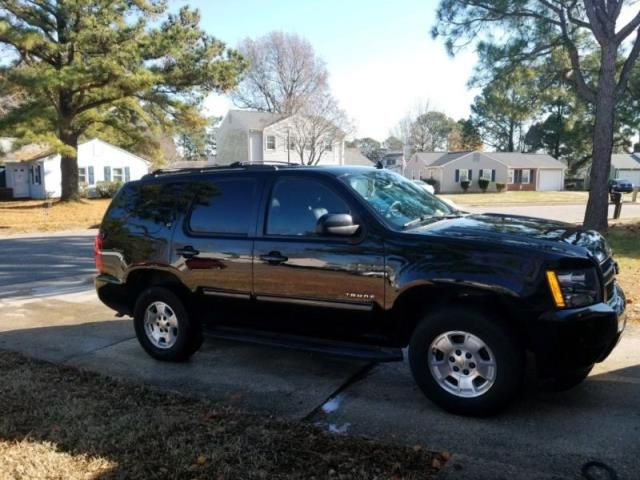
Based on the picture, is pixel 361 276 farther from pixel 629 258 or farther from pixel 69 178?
pixel 69 178

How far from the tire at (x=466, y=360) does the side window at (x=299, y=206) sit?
1237 mm

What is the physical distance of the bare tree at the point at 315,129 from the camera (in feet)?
148

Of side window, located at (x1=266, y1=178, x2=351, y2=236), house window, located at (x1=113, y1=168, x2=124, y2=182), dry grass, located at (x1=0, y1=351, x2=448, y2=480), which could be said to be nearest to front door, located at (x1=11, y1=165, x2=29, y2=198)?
house window, located at (x1=113, y1=168, x2=124, y2=182)

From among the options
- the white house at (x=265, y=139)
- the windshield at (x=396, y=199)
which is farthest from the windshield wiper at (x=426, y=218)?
the white house at (x=265, y=139)

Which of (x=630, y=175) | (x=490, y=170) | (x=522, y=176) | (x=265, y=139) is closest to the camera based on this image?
(x=265, y=139)

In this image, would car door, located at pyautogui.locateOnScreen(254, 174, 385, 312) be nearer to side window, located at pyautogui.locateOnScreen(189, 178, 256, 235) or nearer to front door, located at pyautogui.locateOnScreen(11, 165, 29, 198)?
side window, located at pyautogui.locateOnScreen(189, 178, 256, 235)

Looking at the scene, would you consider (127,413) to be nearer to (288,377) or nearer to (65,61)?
(288,377)

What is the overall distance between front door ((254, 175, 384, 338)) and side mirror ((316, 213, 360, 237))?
7 cm

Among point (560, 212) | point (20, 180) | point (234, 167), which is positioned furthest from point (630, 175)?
point (234, 167)

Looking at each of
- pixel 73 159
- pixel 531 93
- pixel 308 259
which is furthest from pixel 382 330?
pixel 73 159

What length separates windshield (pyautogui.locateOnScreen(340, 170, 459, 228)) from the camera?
4.62 metres

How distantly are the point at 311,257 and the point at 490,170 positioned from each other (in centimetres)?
5672

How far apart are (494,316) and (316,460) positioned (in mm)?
1626

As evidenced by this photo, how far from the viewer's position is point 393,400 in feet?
14.6
